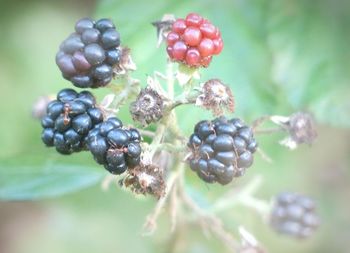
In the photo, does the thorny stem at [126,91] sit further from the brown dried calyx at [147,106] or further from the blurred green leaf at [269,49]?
the blurred green leaf at [269,49]

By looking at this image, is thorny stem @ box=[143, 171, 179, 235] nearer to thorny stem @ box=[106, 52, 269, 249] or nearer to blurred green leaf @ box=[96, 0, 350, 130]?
thorny stem @ box=[106, 52, 269, 249]

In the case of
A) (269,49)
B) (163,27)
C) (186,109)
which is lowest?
(186,109)

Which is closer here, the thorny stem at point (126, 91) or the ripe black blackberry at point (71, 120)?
the ripe black blackberry at point (71, 120)

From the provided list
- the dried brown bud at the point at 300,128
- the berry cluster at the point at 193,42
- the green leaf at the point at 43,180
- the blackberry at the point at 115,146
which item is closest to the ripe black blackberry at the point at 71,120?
the blackberry at the point at 115,146

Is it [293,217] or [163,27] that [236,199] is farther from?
[163,27]

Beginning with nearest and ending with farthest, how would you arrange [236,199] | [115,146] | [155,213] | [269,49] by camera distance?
1. [115,146]
2. [155,213]
3. [236,199]
4. [269,49]

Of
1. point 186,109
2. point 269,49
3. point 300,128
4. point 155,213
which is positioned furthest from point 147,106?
point 269,49

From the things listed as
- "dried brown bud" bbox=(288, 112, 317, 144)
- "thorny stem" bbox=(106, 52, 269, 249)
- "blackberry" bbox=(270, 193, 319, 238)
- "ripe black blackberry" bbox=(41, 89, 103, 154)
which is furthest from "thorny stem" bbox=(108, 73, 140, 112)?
"blackberry" bbox=(270, 193, 319, 238)
